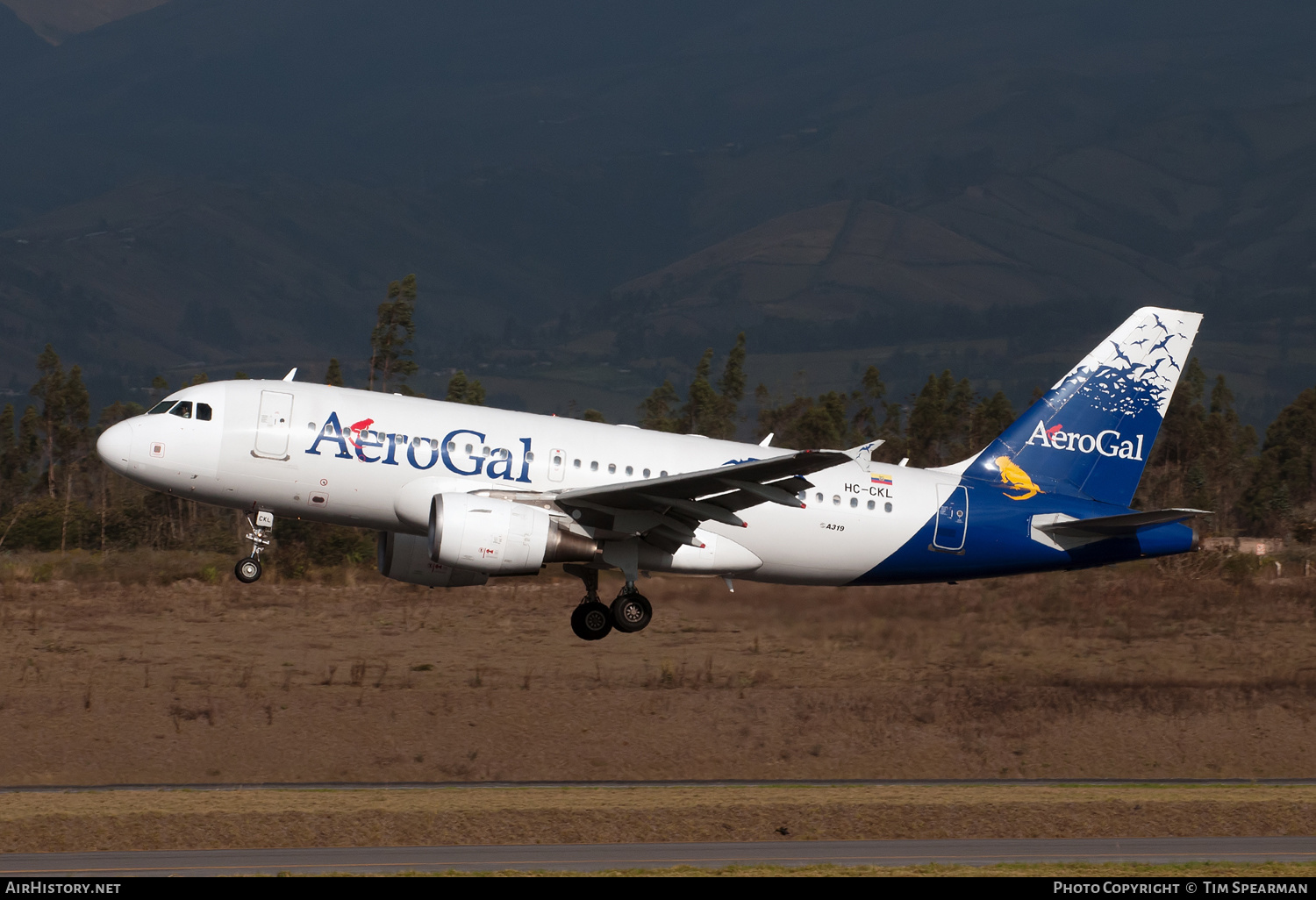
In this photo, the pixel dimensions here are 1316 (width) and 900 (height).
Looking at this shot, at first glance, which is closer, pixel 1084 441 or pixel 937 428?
pixel 1084 441

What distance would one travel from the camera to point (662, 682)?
49406 millimetres

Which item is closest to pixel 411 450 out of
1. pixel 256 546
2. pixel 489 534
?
pixel 489 534

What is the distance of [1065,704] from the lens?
158ft

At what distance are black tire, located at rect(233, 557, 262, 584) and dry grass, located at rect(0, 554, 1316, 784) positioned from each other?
9591 millimetres

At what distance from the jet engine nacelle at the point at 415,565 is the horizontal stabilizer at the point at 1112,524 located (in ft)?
40.8

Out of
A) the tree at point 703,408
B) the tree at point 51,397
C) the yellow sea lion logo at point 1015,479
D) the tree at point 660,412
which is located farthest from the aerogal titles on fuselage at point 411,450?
the tree at point 51,397

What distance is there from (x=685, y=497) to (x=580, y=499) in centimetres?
206

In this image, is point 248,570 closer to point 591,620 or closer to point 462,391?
point 591,620

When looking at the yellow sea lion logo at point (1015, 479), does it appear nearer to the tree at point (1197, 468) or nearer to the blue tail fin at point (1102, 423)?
the blue tail fin at point (1102, 423)

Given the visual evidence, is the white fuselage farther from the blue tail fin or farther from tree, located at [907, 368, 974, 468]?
tree, located at [907, 368, 974, 468]

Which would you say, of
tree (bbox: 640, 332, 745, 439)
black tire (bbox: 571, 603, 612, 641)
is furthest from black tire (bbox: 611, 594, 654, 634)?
tree (bbox: 640, 332, 745, 439)

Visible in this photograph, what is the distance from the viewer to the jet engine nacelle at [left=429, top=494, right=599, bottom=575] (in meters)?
28.4
